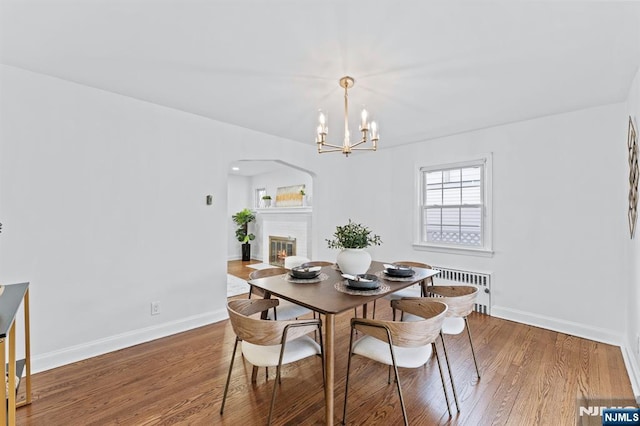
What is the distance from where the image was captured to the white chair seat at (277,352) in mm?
1753

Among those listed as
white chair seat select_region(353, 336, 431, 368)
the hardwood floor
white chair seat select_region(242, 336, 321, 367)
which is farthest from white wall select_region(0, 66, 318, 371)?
white chair seat select_region(353, 336, 431, 368)

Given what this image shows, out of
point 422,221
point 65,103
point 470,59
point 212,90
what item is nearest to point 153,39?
point 212,90

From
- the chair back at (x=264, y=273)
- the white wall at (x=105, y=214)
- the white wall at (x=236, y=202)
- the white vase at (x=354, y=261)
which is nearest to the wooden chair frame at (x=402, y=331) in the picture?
the white vase at (x=354, y=261)

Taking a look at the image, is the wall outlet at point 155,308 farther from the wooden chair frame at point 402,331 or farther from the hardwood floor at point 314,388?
the wooden chair frame at point 402,331

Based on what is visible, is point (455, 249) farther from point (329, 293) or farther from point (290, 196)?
point (290, 196)

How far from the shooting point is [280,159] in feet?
13.9

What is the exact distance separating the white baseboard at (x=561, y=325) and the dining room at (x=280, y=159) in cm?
2

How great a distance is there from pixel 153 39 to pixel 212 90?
77 cm

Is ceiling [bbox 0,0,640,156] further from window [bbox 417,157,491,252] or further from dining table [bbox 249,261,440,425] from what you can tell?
dining table [bbox 249,261,440,425]

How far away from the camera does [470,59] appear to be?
2109 millimetres

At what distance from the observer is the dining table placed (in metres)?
1.69

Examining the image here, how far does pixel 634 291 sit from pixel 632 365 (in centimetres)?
58

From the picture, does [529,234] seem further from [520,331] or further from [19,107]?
[19,107]

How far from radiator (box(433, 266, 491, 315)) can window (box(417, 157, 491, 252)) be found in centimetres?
33
